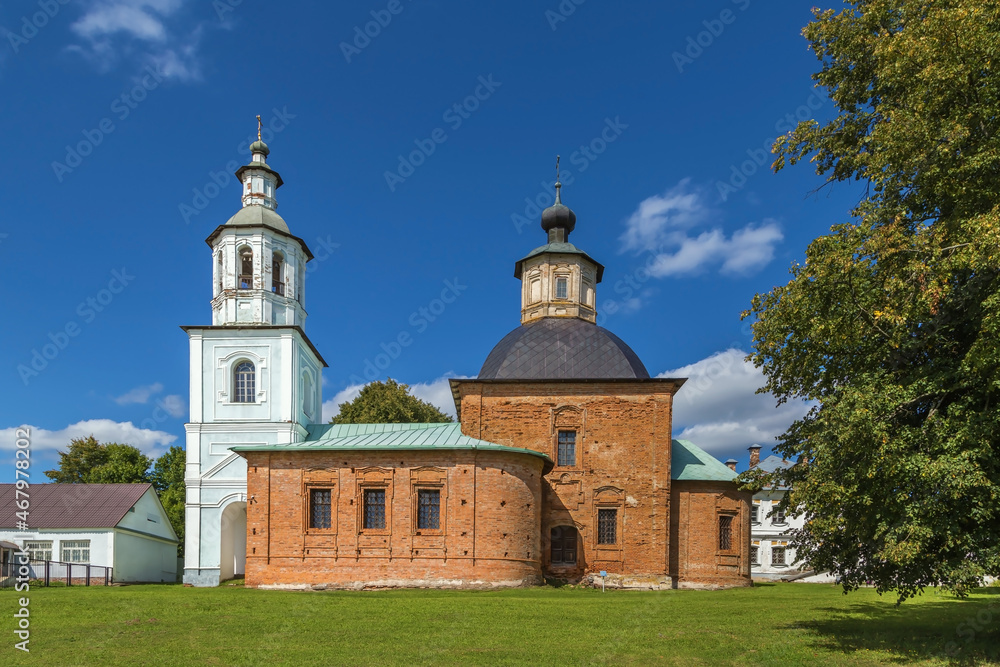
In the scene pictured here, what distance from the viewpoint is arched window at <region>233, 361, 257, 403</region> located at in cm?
2820

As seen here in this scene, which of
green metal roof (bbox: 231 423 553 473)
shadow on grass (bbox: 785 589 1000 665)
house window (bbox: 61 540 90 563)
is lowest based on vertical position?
house window (bbox: 61 540 90 563)

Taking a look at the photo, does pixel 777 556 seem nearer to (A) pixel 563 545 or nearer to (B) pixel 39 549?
(A) pixel 563 545

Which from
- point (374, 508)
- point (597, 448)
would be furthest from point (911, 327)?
point (374, 508)

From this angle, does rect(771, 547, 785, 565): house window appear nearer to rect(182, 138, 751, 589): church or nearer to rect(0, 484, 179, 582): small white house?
rect(182, 138, 751, 589): church

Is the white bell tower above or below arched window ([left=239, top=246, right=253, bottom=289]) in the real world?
below

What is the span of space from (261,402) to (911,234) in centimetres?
2261

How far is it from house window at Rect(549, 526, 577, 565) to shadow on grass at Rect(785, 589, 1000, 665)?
977 cm

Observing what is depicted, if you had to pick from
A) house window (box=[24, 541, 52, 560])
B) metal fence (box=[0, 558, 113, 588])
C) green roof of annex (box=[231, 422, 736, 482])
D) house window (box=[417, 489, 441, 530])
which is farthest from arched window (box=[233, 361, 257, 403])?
house window (box=[24, 541, 52, 560])

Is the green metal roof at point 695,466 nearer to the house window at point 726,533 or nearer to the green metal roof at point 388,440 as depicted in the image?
the house window at point 726,533

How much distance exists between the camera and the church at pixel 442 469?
934 inches

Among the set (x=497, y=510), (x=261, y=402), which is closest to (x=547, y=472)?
(x=497, y=510)

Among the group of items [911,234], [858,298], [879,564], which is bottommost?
[879,564]

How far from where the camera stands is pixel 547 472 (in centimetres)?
2641

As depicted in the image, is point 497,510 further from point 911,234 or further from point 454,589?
point 911,234
